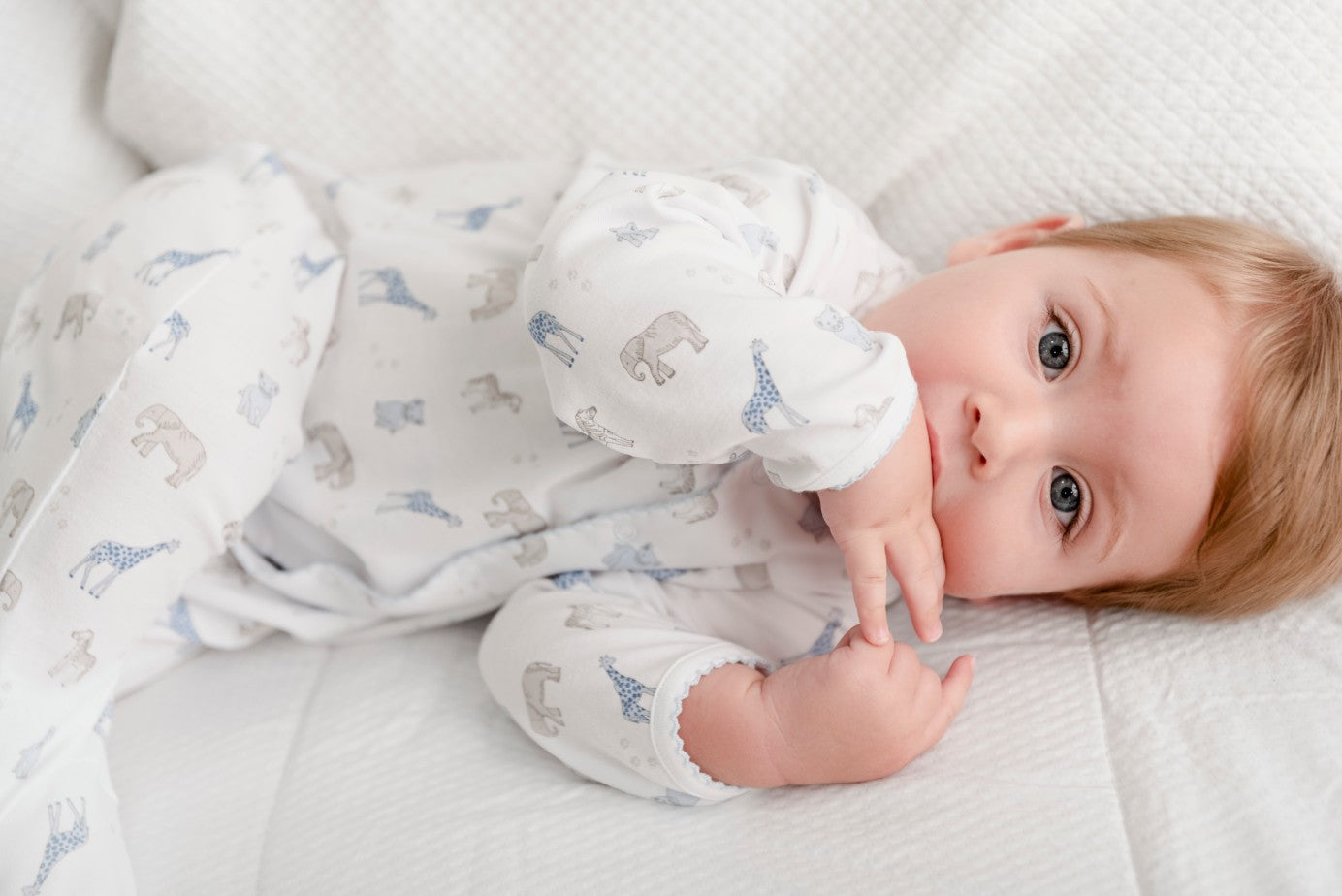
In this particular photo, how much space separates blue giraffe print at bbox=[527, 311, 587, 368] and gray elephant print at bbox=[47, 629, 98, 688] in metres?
0.49

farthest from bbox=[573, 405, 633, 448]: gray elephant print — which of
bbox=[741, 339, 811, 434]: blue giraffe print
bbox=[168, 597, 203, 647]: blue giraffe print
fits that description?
bbox=[168, 597, 203, 647]: blue giraffe print

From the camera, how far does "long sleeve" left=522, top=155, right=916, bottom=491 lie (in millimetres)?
829

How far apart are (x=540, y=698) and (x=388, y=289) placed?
0.49 meters

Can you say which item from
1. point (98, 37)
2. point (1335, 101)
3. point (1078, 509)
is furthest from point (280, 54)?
point (1335, 101)

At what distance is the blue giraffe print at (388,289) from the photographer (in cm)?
119

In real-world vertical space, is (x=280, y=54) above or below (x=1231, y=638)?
above

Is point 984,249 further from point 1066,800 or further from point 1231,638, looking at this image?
point 1066,800

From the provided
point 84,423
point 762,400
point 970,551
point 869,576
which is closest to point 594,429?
point 762,400

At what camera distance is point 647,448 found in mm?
895

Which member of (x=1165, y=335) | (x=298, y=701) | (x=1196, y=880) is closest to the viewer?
(x=1196, y=880)

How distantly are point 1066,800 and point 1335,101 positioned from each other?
786 mm

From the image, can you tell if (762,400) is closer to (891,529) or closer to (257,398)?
(891,529)

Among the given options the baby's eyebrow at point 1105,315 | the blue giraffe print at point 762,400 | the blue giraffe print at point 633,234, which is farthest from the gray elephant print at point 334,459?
the baby's eyebrow at point 1105,315

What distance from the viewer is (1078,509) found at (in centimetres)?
104
